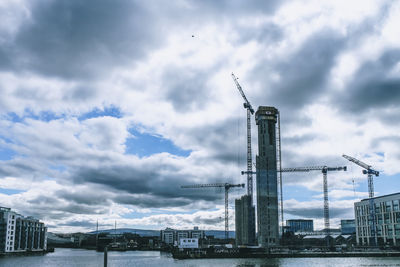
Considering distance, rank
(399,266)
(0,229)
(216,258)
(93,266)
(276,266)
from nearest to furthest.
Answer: (399,266)
(276,266)
(93,266)
(216,258)
(0,229)

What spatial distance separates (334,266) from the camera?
134125mm

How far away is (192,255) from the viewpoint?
626ft

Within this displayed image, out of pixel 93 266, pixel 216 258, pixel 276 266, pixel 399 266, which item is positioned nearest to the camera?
pixel 399 266

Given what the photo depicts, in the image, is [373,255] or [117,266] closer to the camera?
[117,266]

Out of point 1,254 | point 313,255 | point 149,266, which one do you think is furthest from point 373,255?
point 1,254

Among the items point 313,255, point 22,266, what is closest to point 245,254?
point 313,255

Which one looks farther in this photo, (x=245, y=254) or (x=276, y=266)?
(x=245, y=254)

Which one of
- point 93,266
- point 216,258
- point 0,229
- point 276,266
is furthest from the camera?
point 0,229

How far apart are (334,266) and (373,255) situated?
71.3 meters

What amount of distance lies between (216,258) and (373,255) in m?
76.6

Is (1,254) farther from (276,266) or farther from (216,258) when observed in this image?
(276,266)

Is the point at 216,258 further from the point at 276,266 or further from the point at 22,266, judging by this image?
the point at 22,266

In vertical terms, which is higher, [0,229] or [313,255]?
[0,229]

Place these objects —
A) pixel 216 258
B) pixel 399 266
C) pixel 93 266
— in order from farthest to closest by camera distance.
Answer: pixel 216 258, pixel 93 266, pixel 399 266
